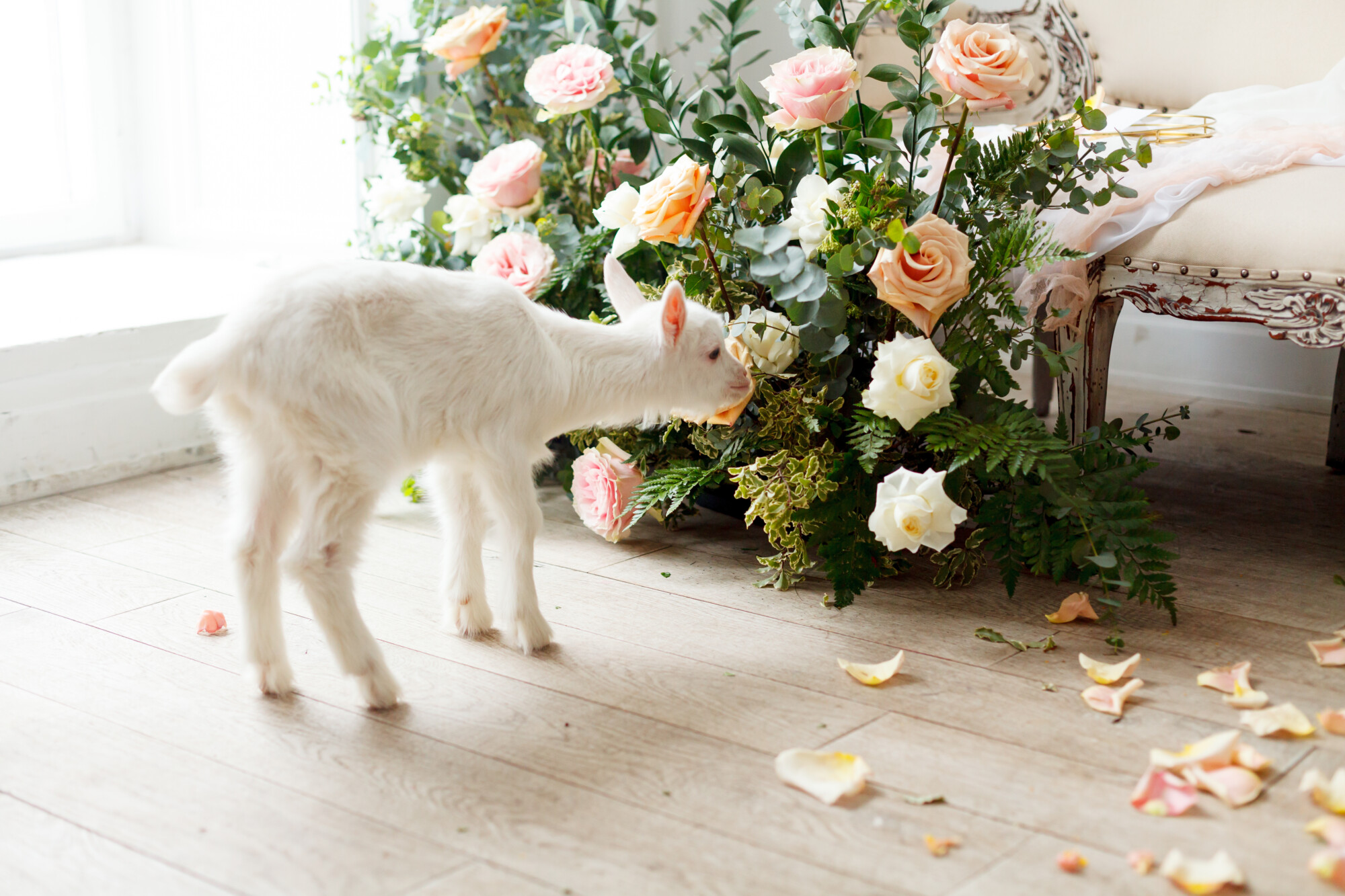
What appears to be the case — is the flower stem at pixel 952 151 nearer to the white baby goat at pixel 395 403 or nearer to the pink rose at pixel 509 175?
the white baby goat at pixel 395 403

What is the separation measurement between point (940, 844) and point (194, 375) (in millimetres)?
947

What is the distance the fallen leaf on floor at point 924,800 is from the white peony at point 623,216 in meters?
1.00

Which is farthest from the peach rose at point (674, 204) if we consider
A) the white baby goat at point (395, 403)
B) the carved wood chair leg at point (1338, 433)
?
the carved wood chair leg at point (1338, 433)

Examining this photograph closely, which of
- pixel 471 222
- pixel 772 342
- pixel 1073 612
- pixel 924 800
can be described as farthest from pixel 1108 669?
pixel 471 222

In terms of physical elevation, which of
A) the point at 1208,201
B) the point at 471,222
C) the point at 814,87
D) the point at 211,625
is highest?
the point at 814,87

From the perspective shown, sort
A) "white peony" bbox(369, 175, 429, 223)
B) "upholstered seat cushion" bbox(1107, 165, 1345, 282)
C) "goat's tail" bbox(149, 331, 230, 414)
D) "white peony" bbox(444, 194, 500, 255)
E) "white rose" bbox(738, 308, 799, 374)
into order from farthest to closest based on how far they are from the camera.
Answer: "white peony" bbox(369, 175, 429, 223) → "white peony" bbox(444, 194, 500, 255) → "white rose" bbox(738, 308, 799, 374) → "upholstered seat cushion" bbox(1107, 165, 1345, 282) → "goat's tail" bbox(149, 331, 230, 414)

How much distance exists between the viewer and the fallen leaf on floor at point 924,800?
129cm

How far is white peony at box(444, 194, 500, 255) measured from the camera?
2404 mm

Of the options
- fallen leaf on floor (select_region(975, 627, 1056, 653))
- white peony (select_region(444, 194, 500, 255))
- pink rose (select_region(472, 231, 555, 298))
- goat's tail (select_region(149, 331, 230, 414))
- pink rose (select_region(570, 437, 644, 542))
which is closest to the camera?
goat's tail (select_region(149, 331, 230, 414))

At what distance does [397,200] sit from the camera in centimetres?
252

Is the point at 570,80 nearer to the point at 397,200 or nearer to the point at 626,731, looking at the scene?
the point at 397,200

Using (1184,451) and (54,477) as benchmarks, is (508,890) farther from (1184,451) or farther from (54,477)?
(1184,451)

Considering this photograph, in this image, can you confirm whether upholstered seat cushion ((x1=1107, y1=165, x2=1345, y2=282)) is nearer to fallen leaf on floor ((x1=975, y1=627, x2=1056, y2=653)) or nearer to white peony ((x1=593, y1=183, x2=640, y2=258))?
fallen leaf on floor ((x1=975, y1=627, x2=1056, y2=653))

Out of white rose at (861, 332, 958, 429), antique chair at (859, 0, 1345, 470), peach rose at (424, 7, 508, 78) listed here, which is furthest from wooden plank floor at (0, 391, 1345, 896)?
peach rose at (424, 7, 508, 78)
